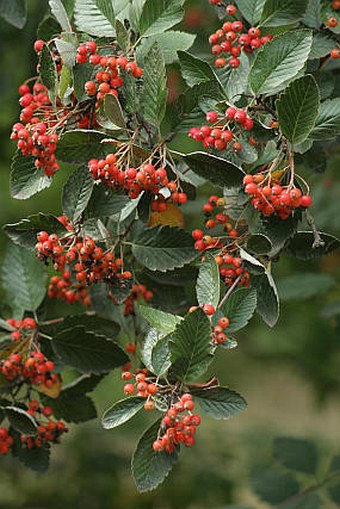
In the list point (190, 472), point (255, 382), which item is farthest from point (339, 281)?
point (255, 382)

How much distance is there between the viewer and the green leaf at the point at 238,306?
0.97 meters

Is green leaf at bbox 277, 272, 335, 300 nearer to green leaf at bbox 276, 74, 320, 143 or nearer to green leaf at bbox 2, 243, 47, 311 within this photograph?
green leaf at bbox 2, 243, 47, 311

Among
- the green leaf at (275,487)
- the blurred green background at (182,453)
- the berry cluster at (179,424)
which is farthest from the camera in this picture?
the blurred green background at (182,453)

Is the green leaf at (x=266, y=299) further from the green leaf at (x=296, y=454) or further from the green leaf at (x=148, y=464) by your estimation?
the green leaf at (x=296, y=454)

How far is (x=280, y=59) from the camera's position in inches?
38.5

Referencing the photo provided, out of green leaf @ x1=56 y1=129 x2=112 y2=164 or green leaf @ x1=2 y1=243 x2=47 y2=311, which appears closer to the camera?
green leaf @ x1=56 y1=129 x2=112 y2=164

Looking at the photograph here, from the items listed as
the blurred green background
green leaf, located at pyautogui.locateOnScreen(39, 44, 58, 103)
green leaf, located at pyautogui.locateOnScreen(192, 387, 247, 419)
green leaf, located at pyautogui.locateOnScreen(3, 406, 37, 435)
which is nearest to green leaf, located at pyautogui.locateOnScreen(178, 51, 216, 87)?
green leaf, located at pyautogui.locateOnScreen(39, 44, 58, 103)

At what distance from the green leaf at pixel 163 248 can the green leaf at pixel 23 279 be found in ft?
0.75

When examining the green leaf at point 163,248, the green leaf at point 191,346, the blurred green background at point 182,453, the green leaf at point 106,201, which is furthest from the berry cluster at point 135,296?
the blurred green background at point 182,453

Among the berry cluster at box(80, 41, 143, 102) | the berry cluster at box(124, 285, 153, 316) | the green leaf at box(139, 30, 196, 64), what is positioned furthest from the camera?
the berry cluster at box(124, 285, 153, 316)

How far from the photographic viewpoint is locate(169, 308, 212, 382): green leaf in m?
0.91

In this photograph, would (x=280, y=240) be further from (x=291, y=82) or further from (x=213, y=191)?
(x=213, y=191)

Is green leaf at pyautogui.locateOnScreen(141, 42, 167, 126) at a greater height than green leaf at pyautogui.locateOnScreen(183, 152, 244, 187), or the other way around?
green leaf at pyautogui.locateOnScreen(141, 42, 167, 126)

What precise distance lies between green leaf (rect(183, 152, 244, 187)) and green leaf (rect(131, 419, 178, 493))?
0.93ft
